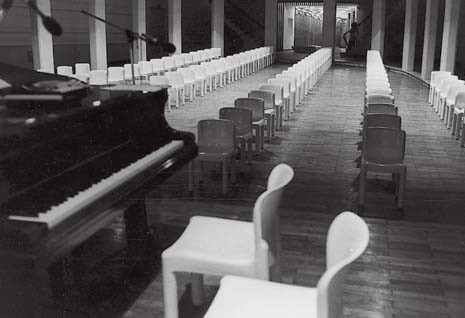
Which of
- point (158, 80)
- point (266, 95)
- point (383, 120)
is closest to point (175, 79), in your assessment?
point (158, 80)

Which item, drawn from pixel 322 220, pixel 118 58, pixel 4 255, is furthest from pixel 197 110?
pixel 118 58

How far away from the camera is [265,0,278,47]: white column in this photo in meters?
23.6

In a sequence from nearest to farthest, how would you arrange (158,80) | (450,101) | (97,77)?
1. (450,101)
2. (158,80)
3. (97,77)

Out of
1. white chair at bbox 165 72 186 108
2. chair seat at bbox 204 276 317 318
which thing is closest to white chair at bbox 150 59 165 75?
white chair at bbox 165 72 186 108

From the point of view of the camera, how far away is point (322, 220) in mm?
5109

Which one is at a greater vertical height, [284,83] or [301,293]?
[284,83]

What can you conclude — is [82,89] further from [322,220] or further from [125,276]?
[322,220]

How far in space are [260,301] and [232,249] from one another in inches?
23.8

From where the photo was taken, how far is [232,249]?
9.99ft

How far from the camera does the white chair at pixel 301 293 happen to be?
2055mm

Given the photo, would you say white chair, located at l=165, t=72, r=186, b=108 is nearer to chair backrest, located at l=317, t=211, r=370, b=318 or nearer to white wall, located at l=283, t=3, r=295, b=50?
chair backrest, located at l=317, t=211, r=370, b=318

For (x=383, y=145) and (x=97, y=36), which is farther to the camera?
(x=97, y=36)

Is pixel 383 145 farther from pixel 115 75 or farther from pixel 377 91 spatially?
pixel 115 75

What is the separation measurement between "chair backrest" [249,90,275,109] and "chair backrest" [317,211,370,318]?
5.96 m
